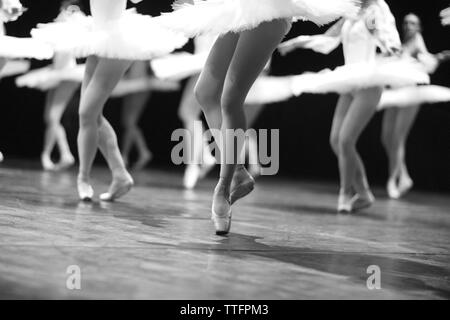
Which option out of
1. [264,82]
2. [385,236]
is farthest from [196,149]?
[385,236]

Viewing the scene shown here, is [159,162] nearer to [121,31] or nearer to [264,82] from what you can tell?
[264,82]

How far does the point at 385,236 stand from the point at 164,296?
2020mm

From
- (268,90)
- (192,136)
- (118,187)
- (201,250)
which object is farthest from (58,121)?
(201,250)

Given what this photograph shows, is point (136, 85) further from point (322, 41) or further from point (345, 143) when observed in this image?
point (345, 143)

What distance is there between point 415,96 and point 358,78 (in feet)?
7.78

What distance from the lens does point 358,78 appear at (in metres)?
5.10

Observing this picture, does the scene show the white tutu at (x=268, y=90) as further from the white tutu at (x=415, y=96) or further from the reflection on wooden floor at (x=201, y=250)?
the reflection on wooden floor at (x=201, y=250)

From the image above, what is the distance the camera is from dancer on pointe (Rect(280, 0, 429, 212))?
5.10 meters

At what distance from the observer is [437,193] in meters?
8.28

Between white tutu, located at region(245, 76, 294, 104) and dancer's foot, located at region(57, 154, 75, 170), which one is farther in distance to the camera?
white tutu, located at region(245, 76, 294, 104)

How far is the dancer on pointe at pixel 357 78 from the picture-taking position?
5098 millimetres

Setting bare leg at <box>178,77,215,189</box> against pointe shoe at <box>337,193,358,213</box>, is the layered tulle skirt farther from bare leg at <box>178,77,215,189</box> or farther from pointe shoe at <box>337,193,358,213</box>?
pointe shoe at <box>337,193,358,213</box>

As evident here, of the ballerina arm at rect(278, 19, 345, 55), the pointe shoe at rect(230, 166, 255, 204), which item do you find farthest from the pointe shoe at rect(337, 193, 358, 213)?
the pointe shoe at rect(230, 166, 255, 204)

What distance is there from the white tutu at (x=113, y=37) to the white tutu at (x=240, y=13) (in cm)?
85
